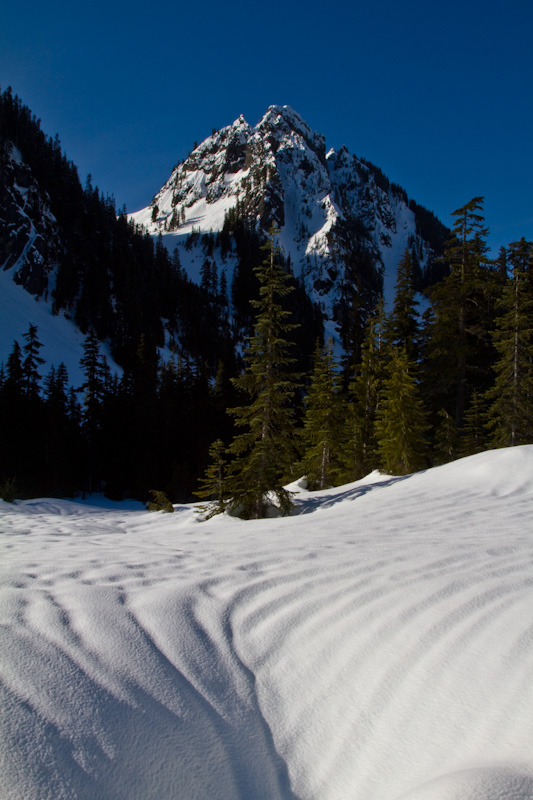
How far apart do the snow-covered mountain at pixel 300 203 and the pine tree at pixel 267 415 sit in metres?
113

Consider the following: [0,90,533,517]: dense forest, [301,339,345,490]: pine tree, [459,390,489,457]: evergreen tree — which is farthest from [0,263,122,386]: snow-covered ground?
[459,390,489,457]: evergreen tree

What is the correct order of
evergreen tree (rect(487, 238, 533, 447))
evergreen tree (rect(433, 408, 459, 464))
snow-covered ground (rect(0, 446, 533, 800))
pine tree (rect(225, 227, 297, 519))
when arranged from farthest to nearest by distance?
evergreen tree (rect(433, 408, 459, 464))
evergreen tree (rect(487, 238, 533, 447))
pine tree (rect(225, 227, 297, 519))
snow-covered ground (rect(0, 446, 533, 800))

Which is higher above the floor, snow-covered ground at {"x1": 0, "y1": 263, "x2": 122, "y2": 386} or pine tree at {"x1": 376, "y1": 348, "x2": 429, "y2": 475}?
snow-covered ground at {"x1": 0, "y1": 263, "x2": 122, "y2": 386}

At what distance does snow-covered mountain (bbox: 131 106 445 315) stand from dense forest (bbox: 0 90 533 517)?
7526cm

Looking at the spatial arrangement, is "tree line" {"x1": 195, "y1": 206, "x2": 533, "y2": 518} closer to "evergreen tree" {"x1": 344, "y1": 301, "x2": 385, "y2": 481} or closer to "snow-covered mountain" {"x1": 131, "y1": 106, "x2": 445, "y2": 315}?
"evergreen tree" {"x1": 344, "y1": 301, "x2": 385, "y2": 481}

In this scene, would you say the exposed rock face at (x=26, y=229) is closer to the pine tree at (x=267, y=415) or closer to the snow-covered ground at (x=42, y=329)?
the snow-covered ground at (x=42, y=329)

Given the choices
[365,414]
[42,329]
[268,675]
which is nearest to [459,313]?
[365,414]

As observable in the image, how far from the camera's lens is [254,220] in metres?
130

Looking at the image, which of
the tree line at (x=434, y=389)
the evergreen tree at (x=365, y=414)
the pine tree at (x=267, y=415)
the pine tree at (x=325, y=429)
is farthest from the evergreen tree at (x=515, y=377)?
the pine tree at (x=267, y=415)

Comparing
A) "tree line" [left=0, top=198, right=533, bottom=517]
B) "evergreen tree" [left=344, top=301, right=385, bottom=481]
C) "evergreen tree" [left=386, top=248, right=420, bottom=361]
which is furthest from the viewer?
→ "evergreen tree" [left=386, top=248, right=420, bottom=361]

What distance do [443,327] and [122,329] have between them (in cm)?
5632

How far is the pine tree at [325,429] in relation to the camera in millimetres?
19234

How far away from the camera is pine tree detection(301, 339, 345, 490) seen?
19.2 meters

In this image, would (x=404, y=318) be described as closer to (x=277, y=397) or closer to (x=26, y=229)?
(x=277, y=397)
